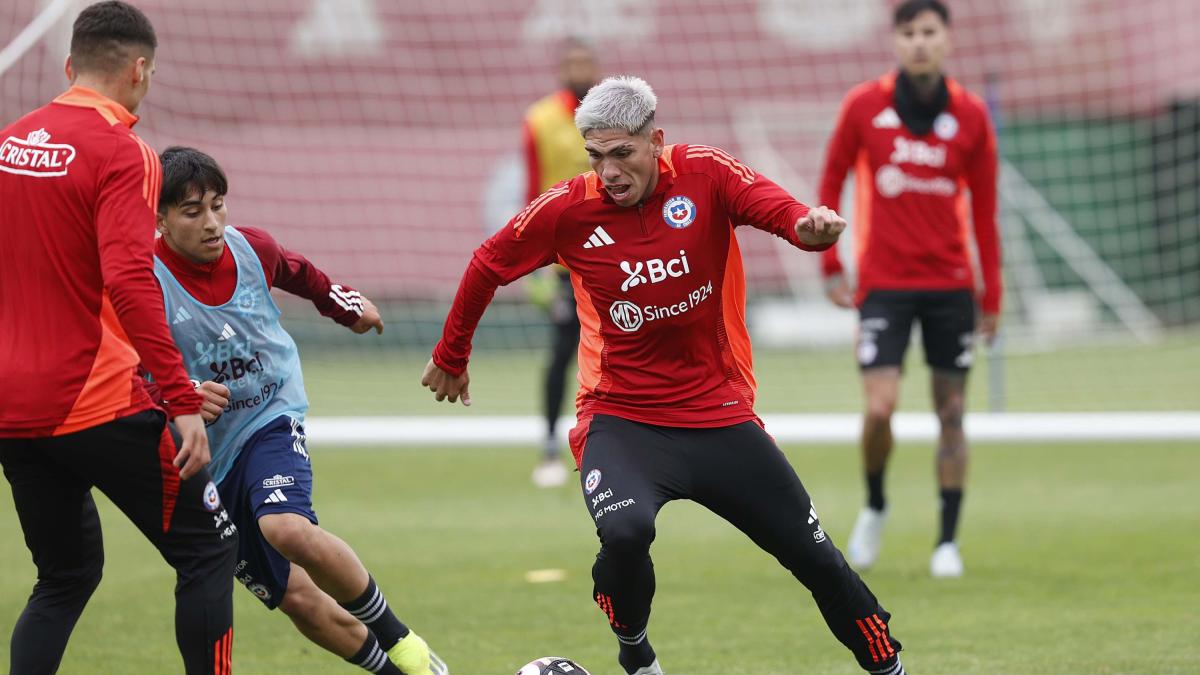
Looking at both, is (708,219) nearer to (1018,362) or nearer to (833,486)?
(833,486)

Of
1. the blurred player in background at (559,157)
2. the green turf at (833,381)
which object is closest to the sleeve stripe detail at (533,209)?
the blurred player in background at (559,157)

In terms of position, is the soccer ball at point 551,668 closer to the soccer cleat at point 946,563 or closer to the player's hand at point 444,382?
the player's hand at point 444,382

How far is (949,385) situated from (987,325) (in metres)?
0.40

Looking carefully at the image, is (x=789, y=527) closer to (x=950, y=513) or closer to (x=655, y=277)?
(x=655, y=277)

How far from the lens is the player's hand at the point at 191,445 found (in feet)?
13.2

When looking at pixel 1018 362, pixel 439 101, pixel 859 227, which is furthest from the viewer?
pixel 439 101

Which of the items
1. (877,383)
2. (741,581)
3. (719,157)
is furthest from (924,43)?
(719,157)

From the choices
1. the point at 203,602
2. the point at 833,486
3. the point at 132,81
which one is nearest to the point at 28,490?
the point at 203,602

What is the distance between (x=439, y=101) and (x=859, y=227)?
11846mm

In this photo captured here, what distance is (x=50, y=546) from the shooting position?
14.6 feet

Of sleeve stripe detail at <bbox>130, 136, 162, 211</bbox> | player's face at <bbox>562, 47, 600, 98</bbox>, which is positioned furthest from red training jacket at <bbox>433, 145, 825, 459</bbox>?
player's face at <bbox>562, 47, 600, 98</bbox>

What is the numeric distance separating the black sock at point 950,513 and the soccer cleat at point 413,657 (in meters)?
3.10

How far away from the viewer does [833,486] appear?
33.4ft

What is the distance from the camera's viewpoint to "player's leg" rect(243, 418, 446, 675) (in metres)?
4.74
